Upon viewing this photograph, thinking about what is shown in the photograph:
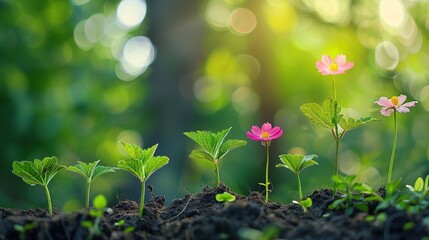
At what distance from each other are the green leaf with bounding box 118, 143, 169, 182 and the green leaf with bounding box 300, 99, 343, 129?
16.7 inches

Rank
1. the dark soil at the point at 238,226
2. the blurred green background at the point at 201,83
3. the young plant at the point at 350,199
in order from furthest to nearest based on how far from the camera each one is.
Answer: the blurred green background at the point at 201,83
the young plant at the point at 350,199
the dark soil at the point at 238,226

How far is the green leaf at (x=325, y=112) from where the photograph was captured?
1.59m

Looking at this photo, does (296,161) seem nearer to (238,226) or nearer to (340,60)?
(340,60)

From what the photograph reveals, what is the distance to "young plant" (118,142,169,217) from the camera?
1562 millimetres

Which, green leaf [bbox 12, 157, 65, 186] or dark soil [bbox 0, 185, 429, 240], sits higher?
green leaf [bbox 12, 157, 65, 186]

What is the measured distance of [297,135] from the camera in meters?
13.6

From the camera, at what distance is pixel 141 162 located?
1.58m

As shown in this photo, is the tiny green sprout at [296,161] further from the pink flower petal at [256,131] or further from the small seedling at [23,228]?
the small seedling at [23,228]

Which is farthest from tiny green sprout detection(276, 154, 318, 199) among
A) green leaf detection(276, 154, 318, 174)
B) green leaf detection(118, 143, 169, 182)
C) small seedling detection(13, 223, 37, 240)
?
small seedling detection(13, 223, 37, 240)

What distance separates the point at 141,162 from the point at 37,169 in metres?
0.31

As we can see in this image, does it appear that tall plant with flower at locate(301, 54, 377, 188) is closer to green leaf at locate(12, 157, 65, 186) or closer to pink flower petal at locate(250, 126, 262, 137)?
pink flower petal at locate(250, 126, 262, 137)

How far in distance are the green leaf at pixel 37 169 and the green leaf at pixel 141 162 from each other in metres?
0.19

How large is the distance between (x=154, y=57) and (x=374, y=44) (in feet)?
14.6

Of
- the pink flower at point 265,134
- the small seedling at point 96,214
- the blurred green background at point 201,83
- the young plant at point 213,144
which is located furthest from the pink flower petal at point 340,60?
the blurred green background at point 201,83
